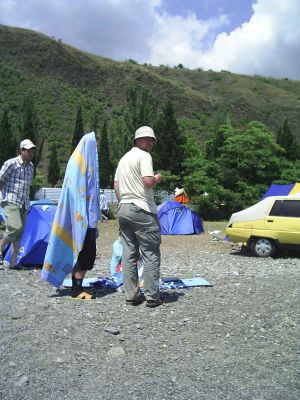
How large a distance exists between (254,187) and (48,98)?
4767 cm

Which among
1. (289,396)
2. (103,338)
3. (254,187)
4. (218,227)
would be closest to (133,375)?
(103,338)

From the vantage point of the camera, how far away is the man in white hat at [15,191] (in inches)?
287

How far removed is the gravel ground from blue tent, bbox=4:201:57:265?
1098 millimetres

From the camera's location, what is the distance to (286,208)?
35.9ft

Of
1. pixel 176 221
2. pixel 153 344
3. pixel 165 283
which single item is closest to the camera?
pixel 153 344

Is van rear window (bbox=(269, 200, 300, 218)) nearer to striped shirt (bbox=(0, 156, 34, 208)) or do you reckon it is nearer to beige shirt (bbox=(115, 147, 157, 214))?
striped shirt (bbox=(0, 156, 34, 208))

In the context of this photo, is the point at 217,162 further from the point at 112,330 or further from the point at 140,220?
the point at 112,330

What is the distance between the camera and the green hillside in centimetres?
6322

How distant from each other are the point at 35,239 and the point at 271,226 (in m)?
5.44

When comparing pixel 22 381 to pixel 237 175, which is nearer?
pixel 22 381

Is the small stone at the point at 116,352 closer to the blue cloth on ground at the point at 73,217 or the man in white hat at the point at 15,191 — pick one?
the blue cloth on ground at the point at 73,217

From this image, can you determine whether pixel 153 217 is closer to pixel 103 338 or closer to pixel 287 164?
pixel 103 338

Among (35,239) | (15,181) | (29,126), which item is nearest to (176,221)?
(35,239)

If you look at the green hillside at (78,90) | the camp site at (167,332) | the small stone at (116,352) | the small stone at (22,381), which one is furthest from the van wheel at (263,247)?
the green hillside at (78,90)
